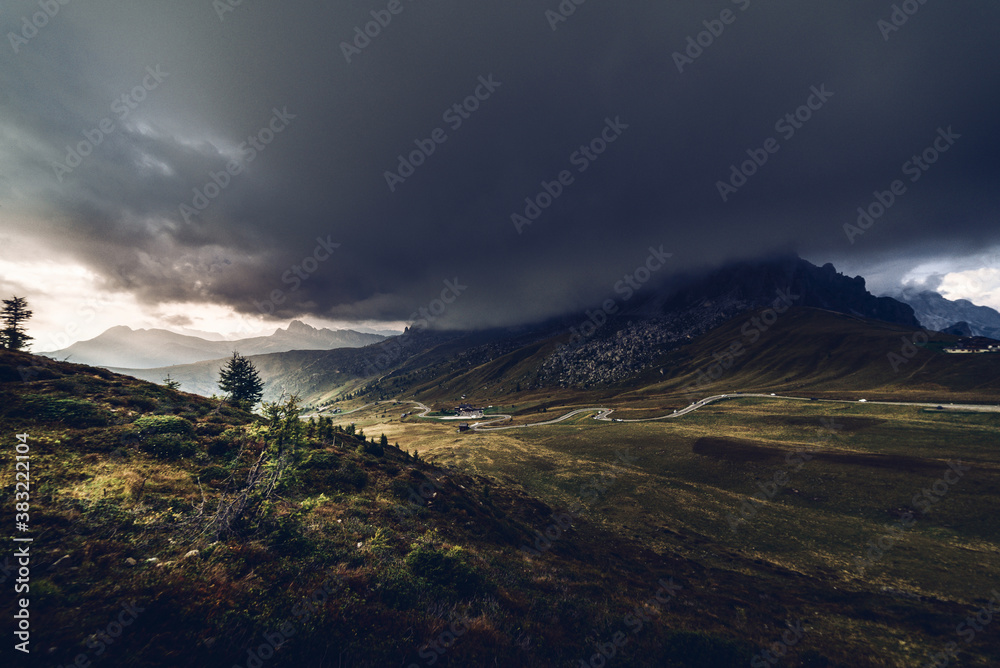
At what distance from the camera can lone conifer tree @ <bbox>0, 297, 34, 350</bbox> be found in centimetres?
4056

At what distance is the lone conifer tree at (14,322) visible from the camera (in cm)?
4056

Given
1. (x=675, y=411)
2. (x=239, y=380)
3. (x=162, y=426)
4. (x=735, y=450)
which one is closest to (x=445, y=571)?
(x=162, y=426)

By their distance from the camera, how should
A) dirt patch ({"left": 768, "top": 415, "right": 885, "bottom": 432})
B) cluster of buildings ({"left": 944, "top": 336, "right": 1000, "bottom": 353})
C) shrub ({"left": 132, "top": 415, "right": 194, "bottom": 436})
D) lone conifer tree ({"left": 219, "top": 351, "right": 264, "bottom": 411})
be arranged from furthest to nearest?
cluster of buildings ({"left": 944, "top": 336, "right": 1000, "bottom": 353}) → dirt patch ({"left": 768, "top": 415, "right": 885, "bottom": 432}) → lone conifer tree ({"left": 219, "top": 351, "right": 264, "bottom": 411}) → shrub ({"left": 132, "top": 415, "right": 194, "bottom": 436})

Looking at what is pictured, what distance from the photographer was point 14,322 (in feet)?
140

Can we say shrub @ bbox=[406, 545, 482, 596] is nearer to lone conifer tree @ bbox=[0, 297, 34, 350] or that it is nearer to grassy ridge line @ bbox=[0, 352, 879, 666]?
grassy ridge line @ bbox=[0, 352, 879, 666]

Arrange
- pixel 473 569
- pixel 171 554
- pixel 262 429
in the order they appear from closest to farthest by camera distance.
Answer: pixel 171 554
pixel 473 569
pixel 262 429

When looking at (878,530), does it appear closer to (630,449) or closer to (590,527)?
(590,527)

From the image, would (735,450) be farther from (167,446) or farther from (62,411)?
(62,411)

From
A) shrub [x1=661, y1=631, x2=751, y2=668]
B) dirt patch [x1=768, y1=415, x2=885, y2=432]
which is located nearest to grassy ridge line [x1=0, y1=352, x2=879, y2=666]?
shrub [x1=661, y1=631, x2=751, y2=668]

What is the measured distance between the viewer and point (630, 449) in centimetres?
6400

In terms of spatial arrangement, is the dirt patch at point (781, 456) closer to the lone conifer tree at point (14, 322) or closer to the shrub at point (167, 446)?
the shrub at point (167, 446)

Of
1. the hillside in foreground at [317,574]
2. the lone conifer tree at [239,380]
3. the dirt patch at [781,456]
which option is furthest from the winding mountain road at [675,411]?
the hillside in foreground at [317,574]

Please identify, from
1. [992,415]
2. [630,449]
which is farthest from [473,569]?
[992,415]

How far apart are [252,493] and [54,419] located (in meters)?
13.6
